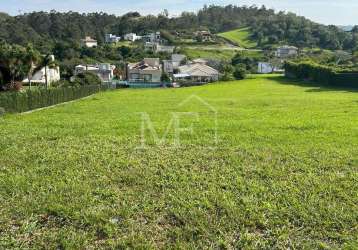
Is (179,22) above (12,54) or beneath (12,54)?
above

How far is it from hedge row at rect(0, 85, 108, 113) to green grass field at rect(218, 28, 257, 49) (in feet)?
240

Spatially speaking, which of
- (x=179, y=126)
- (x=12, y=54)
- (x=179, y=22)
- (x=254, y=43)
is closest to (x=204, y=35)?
(x=254, y=43)

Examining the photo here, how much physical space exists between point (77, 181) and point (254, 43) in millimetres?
100261

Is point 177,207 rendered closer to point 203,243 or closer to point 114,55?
point 203,243

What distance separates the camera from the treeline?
8100 cm

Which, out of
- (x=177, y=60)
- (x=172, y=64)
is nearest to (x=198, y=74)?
(x=172, y=64)

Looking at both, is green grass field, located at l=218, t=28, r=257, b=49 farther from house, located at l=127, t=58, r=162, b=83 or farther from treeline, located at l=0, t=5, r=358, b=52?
house, located at l=127, t=58, r=162, b=83

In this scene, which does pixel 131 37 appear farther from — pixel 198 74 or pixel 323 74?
pixel 323 74

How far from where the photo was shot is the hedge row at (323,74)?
108 feet

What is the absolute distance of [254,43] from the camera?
331ft

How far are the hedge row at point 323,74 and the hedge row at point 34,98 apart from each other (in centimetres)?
2232

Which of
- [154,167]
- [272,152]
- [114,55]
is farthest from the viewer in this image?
[114,55]

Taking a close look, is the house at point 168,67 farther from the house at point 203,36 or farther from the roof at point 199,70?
the house at point 203,36
